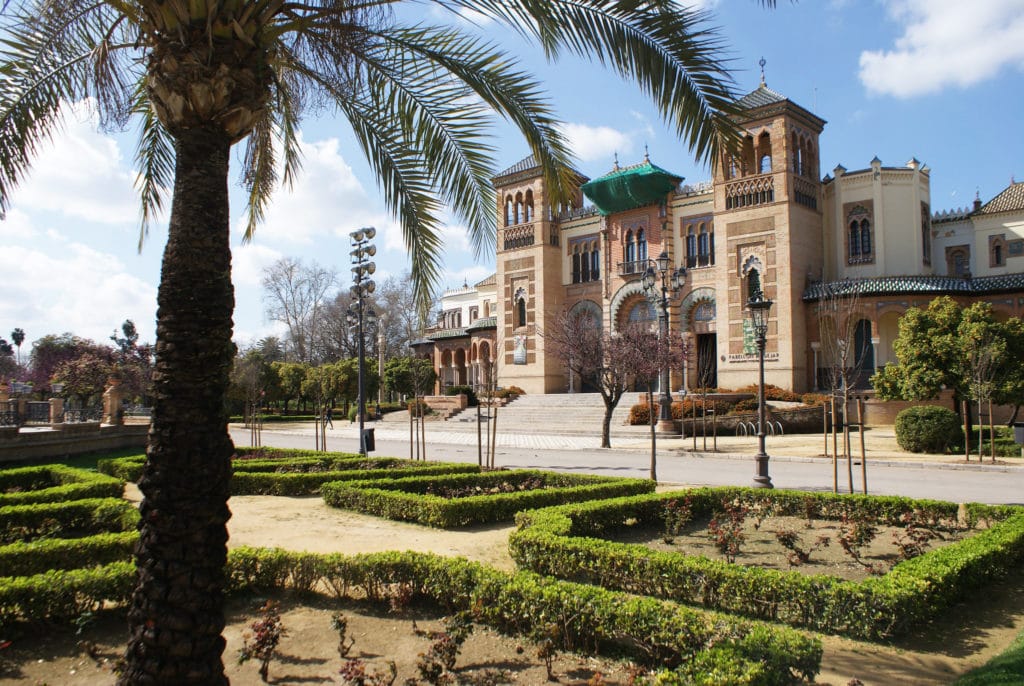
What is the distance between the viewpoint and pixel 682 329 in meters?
33.3

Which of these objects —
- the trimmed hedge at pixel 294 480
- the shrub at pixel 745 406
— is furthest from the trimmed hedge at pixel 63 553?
the shrub at pixel 745 406

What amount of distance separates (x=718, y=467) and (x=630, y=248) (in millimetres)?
21683

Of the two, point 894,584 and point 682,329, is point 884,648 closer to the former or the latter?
point 894,584

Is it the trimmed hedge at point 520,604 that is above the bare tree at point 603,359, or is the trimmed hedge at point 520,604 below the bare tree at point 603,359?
below

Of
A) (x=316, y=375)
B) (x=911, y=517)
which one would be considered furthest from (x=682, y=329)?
(x=911, y=517)

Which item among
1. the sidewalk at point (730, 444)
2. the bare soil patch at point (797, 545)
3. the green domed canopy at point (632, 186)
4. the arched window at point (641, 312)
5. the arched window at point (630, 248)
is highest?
the green domed canopy at point (632, 186)

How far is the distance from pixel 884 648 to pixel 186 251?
16.5 feet

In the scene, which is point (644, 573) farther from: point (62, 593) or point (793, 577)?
point (62, 593)

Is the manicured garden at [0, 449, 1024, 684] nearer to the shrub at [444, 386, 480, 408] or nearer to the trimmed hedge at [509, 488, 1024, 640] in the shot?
the trimmed hedge at [509, 488, 1024, 640]

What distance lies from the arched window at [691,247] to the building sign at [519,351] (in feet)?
33.2

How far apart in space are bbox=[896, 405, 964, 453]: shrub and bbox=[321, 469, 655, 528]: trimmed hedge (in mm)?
11185

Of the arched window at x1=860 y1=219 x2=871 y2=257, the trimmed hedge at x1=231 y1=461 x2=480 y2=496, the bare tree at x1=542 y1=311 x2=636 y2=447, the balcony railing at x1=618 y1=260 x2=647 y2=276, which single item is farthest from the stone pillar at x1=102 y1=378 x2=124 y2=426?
the arched window at x1=860 y1=219 x2=871 y2=257

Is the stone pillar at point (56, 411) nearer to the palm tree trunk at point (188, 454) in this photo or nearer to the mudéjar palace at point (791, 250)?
the mudéjar palace at point (791, 250)

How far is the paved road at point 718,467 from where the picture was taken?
38.9 ft
